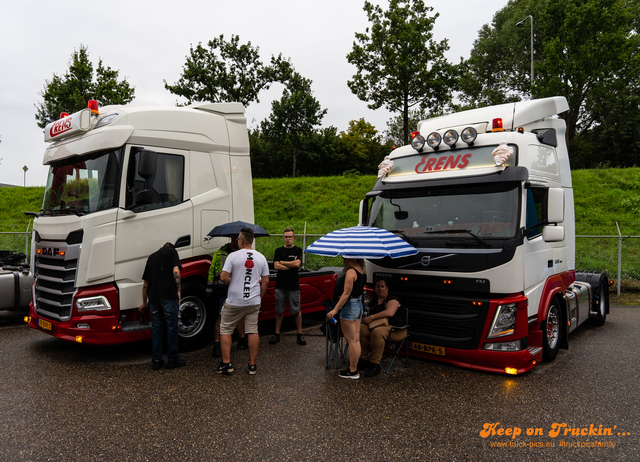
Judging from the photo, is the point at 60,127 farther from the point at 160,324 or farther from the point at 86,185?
the point at 160,324

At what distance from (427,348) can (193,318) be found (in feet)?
→ 11.5

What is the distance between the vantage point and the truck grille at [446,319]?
5141 millimetres

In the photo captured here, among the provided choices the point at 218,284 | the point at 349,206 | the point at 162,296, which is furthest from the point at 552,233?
the point at 349,206

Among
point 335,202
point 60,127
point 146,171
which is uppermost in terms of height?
point 60,127

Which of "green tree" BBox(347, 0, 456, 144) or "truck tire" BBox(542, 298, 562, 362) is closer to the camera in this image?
"truck tire" BBox(542, 298, 562, 362)

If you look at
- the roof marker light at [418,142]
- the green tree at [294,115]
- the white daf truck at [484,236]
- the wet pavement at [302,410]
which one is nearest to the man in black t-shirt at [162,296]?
the wet pavement at [302,410]

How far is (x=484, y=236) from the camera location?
5172mm

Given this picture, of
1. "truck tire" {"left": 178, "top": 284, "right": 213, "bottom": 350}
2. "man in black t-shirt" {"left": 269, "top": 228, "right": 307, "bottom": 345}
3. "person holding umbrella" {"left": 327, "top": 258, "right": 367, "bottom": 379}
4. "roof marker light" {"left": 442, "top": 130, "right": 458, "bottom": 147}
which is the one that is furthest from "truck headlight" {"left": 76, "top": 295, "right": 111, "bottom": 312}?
"roof marker light" {"left": 442, "top": 130, "right": 458, "bottom": 147}

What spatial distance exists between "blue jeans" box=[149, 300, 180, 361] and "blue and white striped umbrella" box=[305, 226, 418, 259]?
79.2 inches

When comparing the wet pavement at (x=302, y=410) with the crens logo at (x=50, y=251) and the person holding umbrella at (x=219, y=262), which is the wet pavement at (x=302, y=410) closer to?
the person holding umbrella at (x=219, y=262)

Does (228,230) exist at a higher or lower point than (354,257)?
higher

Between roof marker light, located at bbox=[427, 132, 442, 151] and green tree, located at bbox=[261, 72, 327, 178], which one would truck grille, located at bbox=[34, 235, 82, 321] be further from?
green tree, located at bbox=[261, 72, 327, 178]

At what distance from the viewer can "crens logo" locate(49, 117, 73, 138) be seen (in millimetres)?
6281

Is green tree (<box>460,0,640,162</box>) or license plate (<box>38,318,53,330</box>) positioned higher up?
green tree (<box>460,0,640,162</box>)
